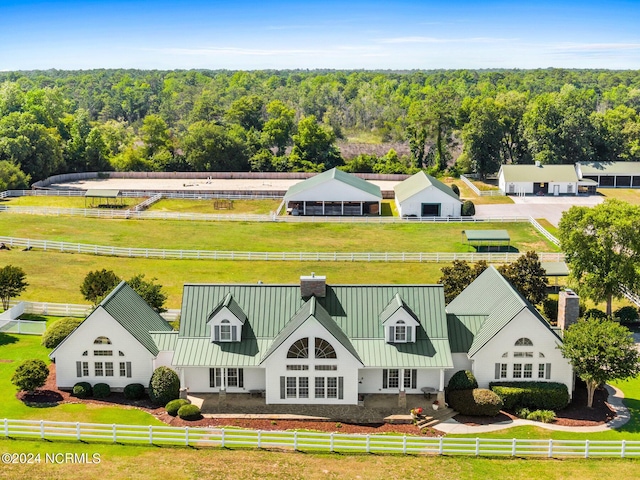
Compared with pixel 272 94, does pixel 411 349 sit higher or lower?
lower

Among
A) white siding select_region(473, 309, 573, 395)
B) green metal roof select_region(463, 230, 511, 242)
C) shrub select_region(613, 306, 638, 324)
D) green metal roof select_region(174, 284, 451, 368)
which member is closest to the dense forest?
green metal roof select_region(463, 230, 511, 242)

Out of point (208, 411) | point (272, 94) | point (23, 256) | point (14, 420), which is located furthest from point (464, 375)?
point (272, 94)

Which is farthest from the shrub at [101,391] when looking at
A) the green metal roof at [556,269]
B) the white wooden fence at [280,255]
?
the green metal roof at [556,269]

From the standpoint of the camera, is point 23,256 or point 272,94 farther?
point 272,94

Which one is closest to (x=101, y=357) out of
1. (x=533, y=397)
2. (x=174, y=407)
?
(x=174, y=407)

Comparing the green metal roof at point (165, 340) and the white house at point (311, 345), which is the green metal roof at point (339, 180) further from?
the green metal roof at point (165, 340)

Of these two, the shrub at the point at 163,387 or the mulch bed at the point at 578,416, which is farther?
the shrub at the point at 163,387

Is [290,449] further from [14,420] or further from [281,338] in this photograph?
[14,420]

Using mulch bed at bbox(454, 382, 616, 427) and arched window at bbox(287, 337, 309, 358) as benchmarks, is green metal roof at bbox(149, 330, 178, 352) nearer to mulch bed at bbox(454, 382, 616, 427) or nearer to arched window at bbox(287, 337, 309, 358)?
arched window at bbox(287, 337, 309, 358)

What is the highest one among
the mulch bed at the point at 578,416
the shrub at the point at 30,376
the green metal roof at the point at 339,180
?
the green metal roof at the point at 339,180
